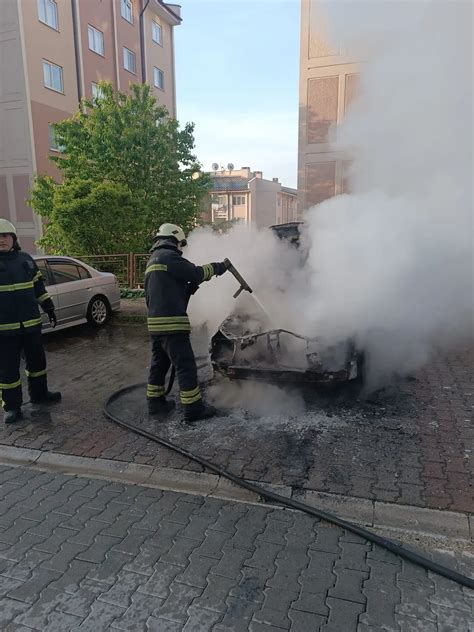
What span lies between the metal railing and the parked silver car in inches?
149

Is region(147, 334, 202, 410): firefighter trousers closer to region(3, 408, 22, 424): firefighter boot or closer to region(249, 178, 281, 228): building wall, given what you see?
region(3, 408, 22, 424): firefighter boot

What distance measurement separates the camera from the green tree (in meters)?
12.7

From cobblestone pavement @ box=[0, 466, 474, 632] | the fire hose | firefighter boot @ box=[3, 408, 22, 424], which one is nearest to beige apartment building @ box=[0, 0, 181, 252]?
firefighter boot @ box=[3, 408, 22, 424]

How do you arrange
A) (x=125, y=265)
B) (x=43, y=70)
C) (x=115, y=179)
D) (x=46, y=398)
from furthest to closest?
(x=43, y=70) < (x=115, y=179) < (x=125, y=265) < (x=46, y=398)

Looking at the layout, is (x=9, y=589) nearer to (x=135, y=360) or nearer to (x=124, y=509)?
(x=124, y=509)

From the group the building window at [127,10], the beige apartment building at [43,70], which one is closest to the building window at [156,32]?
the beige apartment building at [43,70]

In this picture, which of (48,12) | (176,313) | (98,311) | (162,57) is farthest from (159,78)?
(176,313)

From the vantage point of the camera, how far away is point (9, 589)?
7.61 feet

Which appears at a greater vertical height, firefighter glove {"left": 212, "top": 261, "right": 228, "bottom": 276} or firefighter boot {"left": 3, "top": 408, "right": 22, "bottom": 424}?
firefighter glove {"left": 212, "top": 261, "right": 228, "bottom": 276}

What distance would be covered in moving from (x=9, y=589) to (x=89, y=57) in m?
25.0

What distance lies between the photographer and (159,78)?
2820 cm

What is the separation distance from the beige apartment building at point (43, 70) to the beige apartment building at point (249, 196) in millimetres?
28452

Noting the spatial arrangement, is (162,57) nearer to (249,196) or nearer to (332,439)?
(249,196)

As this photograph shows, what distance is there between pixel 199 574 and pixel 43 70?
22729 millimetres
